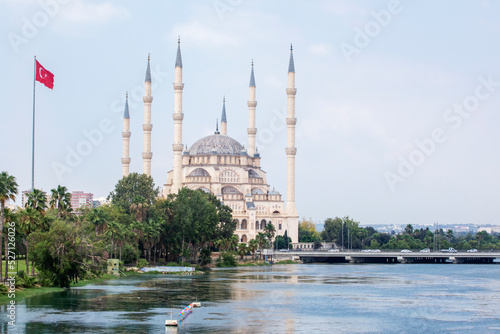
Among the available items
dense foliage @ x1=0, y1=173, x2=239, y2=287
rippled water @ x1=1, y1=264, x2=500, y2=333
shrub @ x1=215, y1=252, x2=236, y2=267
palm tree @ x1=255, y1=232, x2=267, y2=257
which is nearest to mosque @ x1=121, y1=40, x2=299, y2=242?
palm tree @ x1=255, y1=232, x2=267, y2=257

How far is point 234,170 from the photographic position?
528ft

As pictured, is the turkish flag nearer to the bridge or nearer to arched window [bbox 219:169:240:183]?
the bridge

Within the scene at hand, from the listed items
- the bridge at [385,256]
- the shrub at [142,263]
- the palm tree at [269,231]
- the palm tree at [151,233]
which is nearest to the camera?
the shrub at [142,263]

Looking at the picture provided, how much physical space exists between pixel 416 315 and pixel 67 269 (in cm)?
2833

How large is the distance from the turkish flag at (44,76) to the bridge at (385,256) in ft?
278

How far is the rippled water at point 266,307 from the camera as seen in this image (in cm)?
4791

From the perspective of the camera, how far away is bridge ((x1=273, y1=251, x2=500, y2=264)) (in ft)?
445

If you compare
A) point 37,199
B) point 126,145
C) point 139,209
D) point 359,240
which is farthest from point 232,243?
point 37,199

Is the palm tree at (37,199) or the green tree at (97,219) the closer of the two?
the palm tree at (37,199)

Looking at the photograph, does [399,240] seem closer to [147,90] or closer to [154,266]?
[147,90]

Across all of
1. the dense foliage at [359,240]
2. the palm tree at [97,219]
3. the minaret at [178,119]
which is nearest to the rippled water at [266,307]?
the palm tree at [97,219]

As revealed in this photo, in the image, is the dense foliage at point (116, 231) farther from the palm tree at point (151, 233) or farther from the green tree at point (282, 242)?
the green tree at point (282, 242)

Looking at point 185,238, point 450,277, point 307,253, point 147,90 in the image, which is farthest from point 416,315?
point 147,90

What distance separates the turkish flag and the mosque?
78.9 m
